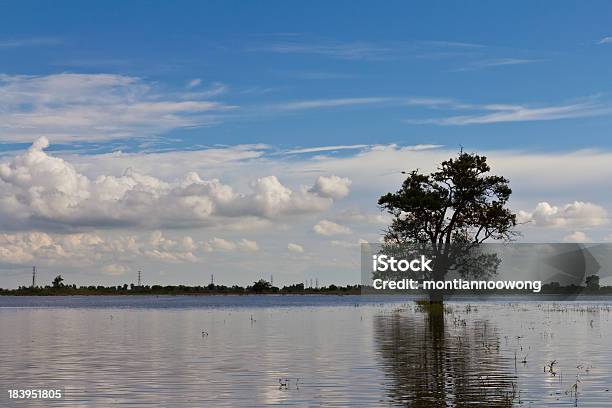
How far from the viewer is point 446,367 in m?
34.8

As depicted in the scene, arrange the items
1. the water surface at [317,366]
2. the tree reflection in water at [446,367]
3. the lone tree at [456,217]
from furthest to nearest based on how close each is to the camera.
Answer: the lone tree at [456,217] < the water surface at [317,366] < the tree reflection in water at [446,367]

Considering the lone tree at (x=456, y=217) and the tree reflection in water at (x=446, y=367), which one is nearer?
the tree reflection in water at (x=446, y=367)

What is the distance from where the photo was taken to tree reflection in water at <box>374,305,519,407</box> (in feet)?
87.4

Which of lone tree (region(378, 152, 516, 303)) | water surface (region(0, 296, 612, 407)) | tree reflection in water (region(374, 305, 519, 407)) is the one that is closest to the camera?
tree reflection in water (region(374, 305, 519, 407))

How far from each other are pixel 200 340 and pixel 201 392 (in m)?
22.6

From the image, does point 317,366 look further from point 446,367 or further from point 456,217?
point 456,217

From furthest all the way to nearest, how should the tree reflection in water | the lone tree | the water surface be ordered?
the lone tree
the water surface
the tree reflection in water

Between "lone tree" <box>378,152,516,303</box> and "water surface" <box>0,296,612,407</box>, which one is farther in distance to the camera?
"lone tree" <box>378,152,516,303</box>

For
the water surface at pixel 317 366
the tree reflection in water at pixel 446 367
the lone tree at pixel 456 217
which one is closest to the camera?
the tree reflection in water at pixel 446 367

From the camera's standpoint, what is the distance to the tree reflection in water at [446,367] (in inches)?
1049

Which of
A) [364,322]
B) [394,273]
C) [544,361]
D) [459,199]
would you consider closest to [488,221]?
[459,199]

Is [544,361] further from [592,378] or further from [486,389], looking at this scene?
[486,389]

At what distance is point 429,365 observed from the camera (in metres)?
35.6

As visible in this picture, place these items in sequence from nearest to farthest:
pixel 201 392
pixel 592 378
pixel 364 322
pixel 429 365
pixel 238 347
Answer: pixel 201 392 < pixel 592 378 < pixel 429 365 < pixel 238 347 < pixel 364 322
